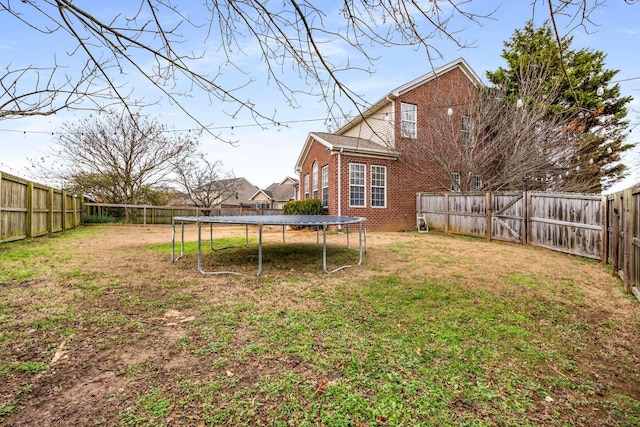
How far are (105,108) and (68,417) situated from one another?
1.96 metres

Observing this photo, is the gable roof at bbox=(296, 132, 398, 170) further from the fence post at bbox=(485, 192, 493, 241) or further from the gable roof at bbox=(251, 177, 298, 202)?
the gable roof at bbox=(251, 177, 298, 202)

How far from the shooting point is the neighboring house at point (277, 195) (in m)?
37.1

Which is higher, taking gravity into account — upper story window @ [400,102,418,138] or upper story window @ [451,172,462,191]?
upper story window @ [400,102,418,138]

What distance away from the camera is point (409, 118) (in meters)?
12.8

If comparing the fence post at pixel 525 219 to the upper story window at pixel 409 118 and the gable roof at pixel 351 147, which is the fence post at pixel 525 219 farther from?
the upper story window at pixel 409 118

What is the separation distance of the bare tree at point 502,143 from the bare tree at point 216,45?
32.3ft

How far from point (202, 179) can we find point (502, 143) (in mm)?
18410

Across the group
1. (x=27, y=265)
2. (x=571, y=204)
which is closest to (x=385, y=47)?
(x=27, y=265)

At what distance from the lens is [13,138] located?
9.57ft

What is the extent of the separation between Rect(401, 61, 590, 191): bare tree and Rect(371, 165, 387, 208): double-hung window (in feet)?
3.93

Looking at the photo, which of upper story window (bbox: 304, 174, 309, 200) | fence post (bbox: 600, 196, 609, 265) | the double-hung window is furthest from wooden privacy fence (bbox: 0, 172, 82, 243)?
fence post (bbox: 600, 196, 609, 265)

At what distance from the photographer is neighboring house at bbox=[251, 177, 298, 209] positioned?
37.1 m

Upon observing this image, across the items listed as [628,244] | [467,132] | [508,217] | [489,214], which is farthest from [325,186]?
[628,244]

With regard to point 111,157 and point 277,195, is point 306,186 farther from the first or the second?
point 277,195
